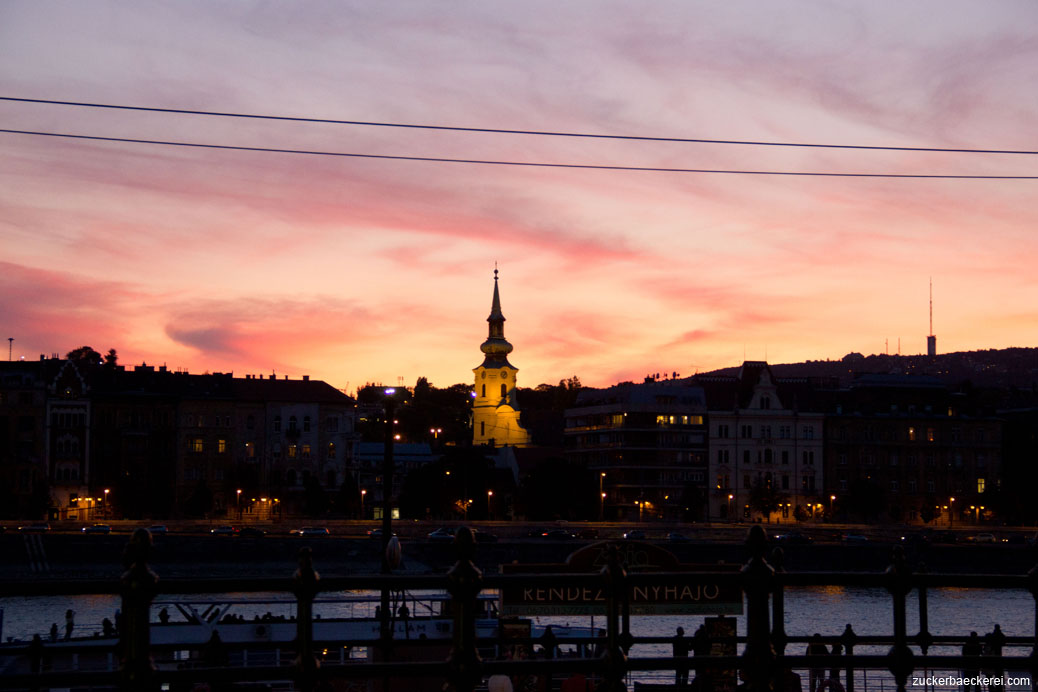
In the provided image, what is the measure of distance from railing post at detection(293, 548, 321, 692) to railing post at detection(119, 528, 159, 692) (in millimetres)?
649

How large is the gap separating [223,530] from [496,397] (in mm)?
60844

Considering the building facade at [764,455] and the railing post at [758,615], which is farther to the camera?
the building facade at [764,455]

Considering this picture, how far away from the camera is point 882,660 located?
683 centimetres

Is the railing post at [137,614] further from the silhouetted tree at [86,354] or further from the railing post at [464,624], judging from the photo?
the silhouetted tree at [86,354]

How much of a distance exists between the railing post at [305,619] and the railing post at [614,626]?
1369 millimetres

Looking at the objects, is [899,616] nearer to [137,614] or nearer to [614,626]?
[614,626]

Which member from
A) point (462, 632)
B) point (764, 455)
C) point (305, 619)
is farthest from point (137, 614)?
point (764, 455)

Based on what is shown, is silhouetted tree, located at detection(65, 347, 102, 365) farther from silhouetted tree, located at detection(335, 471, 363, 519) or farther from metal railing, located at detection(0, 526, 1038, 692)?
metal railing, located at detection(0, 526, 1038, 692)

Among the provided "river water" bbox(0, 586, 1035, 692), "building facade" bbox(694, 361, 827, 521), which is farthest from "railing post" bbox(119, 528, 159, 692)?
"building facade" bbox(694, 361, 827, 521)

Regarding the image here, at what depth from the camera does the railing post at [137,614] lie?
5.57 meters

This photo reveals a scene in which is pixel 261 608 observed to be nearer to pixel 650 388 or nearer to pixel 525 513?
pixel 525 513

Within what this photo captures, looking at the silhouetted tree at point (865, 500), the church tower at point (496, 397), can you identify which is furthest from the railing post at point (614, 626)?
the church tower at point (496, 397)

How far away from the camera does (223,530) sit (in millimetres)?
76688

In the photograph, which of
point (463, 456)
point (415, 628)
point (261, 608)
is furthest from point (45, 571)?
point (415, 628)
